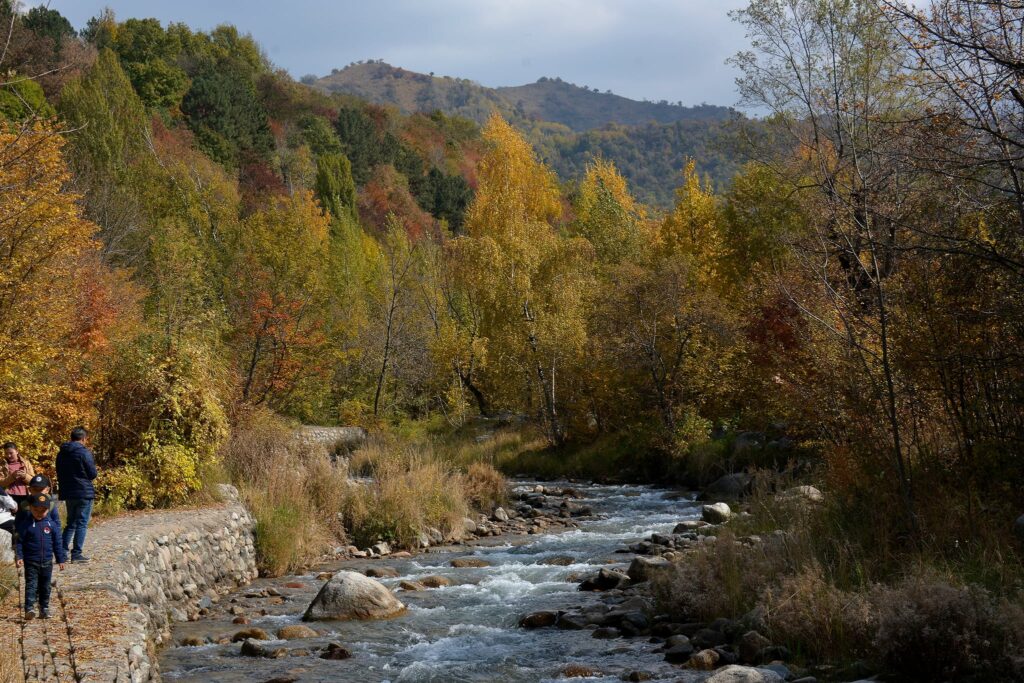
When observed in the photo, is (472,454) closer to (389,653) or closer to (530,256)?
(530,256)

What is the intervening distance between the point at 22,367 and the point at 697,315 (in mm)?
16944

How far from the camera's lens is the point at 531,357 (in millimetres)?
30031

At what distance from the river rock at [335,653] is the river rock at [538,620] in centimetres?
228

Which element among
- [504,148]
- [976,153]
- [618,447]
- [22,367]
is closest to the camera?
[976,153]

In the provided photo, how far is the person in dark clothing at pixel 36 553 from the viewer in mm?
8523

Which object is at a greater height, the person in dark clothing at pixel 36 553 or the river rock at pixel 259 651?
the person in dark clothing at pixel 36 553

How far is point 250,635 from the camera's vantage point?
419 inches

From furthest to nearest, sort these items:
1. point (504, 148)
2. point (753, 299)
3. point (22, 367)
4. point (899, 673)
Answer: point (504, 148) → point (753, 299) → point (22, 367) → point (899, 673)

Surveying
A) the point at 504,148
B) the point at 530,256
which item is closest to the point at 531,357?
the point at 530,256

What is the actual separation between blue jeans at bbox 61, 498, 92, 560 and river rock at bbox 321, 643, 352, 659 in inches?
140

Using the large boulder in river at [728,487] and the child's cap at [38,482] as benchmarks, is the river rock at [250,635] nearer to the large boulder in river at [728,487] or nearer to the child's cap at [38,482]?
the child's cap at [38,482]

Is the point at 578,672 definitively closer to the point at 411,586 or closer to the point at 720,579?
the point at 720,579

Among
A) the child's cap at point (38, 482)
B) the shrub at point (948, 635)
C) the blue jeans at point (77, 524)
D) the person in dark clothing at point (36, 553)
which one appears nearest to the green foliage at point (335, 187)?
the blue jeans at point (77, 524)

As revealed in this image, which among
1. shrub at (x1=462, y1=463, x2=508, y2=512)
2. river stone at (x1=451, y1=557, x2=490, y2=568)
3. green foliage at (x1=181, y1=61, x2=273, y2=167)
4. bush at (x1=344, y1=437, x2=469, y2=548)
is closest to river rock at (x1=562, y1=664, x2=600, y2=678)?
river stone at (x1=451, y1=557, x2=490, y2=568)
